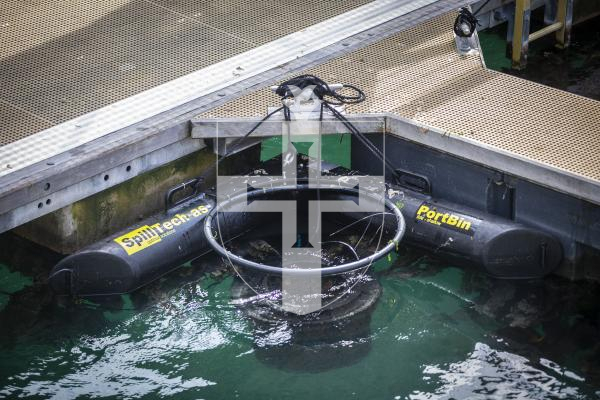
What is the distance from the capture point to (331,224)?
910cm

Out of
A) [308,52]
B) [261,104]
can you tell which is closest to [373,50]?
[308,52]

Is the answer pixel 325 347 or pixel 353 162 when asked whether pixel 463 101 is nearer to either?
pixel 353 162

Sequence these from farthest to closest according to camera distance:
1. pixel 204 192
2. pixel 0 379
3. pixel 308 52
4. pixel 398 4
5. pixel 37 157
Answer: pixel 398 4
pixel 308 52
pixel 204 192
pixel 37 157
pixel 0 379

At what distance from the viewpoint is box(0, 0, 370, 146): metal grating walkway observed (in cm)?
885

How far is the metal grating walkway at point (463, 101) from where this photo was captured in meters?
8.34

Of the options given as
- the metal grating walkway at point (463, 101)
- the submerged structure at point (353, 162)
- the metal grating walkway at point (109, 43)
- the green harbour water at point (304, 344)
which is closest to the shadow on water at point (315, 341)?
the green harbour water at point (304, 344)

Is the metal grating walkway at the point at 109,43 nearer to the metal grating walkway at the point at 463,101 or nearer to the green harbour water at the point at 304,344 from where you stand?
the metal grating walkway at the point at 463,101

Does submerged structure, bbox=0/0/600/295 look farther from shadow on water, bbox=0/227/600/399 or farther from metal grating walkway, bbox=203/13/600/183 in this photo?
shadow on water, bbox=0/227/600/399

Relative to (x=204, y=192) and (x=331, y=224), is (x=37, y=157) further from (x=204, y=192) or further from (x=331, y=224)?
(x=331, y=224)

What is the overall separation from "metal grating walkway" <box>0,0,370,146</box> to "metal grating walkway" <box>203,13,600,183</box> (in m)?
0.70

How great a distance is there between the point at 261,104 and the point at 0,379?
110 inches

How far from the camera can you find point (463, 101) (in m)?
8.91

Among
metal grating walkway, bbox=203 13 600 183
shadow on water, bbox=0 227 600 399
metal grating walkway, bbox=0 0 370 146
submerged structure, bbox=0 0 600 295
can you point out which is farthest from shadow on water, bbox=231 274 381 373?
metal grating walkway, bbox=0 0 370 146

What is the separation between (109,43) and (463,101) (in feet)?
9.67
